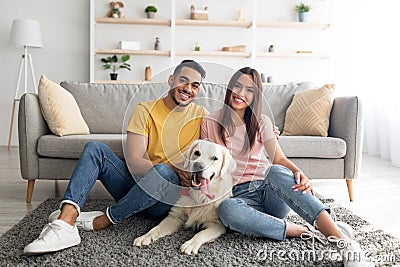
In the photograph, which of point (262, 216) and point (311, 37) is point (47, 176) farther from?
point (311, 37)

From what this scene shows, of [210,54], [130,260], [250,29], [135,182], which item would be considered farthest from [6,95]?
[130,260]

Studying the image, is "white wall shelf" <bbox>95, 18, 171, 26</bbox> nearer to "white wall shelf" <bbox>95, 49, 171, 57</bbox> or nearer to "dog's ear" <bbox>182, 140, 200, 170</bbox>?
"white wall shelf" <bbox>95, 49, 171, 57</bbox>

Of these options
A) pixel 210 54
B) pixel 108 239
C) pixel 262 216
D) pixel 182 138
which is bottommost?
pixel 108 239

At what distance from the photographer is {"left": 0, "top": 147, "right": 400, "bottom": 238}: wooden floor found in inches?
104

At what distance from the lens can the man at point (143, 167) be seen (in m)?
1.97

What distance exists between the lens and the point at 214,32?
6133mm

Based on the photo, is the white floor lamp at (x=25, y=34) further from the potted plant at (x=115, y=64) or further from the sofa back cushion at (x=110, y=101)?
the sofa back cushion at (x=110, y=101)

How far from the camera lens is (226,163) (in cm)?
197

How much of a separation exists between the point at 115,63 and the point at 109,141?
323 cm

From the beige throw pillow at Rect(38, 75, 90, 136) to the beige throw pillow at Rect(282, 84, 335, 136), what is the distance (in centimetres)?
148

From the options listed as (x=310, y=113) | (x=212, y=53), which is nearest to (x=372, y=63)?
(x=212, y=53)

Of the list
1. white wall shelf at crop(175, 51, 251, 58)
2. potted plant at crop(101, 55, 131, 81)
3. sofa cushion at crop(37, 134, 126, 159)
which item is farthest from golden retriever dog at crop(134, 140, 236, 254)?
potted plant at crop(101, 55, 131, 81)

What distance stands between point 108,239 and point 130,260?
11.1 inches

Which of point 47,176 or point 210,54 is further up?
point 210,54
